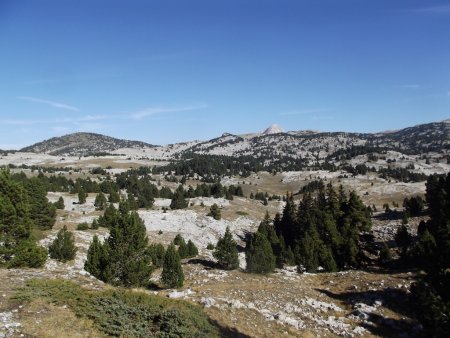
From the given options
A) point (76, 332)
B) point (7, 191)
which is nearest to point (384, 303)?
point (76, 332)

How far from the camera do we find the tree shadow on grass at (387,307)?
29859mm

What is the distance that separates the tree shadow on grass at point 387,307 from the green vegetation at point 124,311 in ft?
51.0

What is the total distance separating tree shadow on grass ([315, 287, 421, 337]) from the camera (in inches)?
1176

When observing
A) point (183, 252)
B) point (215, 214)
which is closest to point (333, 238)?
point (183, 252)

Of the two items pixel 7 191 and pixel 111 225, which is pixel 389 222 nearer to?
pixel 111 225

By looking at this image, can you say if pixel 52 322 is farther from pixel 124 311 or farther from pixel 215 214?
pixel 215 214

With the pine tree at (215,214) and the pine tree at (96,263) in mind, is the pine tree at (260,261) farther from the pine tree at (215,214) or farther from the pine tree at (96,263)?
the pine tree at (215,214)

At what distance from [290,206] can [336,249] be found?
25017 millimetres

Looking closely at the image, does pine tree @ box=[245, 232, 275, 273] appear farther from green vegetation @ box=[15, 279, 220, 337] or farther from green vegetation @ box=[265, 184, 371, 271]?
green vegetation @ box=[15, 279, 220, 337]

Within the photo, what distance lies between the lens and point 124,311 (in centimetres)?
1998

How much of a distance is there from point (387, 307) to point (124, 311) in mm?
24434

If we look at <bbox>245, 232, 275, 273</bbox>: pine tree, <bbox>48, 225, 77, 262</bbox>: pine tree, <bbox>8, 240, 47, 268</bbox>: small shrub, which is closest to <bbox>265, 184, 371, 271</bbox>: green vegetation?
<bbox>245, 232, 275, 273</bbox>: pine tree

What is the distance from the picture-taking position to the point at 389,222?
9119 cm

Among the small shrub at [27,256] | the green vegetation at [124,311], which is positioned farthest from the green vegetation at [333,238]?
Result: the small shrub at [27,256]
